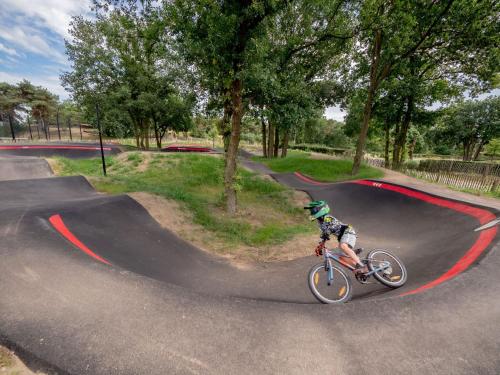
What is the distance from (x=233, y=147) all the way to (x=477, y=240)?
8620 millimetres

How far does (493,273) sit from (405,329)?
93.4 inches

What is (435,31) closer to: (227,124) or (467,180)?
(467,180)

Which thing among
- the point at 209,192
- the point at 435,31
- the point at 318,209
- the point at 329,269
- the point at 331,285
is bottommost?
the point at 209,192

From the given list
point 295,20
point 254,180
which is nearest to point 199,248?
point 254,180

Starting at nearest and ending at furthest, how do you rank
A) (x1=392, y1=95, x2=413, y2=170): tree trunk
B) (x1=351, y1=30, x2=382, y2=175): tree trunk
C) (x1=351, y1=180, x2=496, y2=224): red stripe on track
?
(x1=351, y1=180, x2=496, y2=224): red stripe on track < (x1=351, y1=30, x2=382, y2=175): tree trunk < (x1=392, y1=95, x2=413, y2=170): tree trunk

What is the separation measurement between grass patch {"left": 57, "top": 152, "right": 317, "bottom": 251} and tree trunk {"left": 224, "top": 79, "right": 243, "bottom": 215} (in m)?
0.40

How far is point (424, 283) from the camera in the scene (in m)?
4.00

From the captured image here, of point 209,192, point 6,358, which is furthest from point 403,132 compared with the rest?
point 6,358

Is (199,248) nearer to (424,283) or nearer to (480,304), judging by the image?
(424,283)

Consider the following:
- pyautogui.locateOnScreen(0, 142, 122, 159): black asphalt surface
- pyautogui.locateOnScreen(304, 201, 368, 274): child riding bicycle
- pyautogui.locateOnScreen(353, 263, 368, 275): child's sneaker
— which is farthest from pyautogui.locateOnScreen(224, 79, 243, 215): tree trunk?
pyautogui.locateOnScreen(0, 142, 122, 159): black asphalt surface

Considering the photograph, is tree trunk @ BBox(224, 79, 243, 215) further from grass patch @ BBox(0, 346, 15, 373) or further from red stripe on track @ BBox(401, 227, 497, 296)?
grass patch @ BBox(0, 346, 15, 373)

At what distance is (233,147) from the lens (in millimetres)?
10508

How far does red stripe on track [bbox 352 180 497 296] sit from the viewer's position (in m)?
3.98

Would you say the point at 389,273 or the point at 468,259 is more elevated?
the point at 468,259
